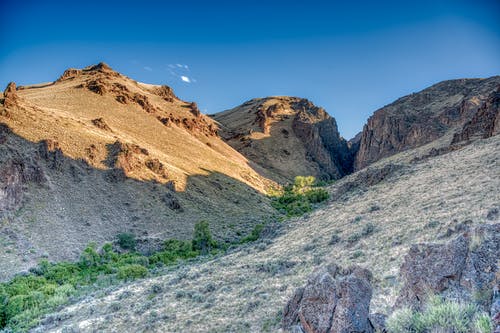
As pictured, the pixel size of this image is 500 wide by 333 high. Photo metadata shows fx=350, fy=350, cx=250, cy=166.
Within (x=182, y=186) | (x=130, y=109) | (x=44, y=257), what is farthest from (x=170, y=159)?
(x=44, y=257)

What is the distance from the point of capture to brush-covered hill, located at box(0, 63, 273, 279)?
100 ft

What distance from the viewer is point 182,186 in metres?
47.8

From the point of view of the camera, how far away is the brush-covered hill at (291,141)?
100312mm

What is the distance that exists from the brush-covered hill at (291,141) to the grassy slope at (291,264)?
213 feet

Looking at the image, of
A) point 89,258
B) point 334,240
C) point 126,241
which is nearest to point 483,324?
point 334,240

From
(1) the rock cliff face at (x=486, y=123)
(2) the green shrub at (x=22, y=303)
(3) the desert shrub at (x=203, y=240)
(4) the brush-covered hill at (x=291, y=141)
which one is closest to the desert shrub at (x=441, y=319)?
(2) the green shrub at (x=22, y=303)

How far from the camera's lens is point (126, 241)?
33562 mm

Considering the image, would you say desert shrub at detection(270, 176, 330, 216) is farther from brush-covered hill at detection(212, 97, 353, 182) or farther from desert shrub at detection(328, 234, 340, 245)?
desert shrub at detection(328, 234, 340, 245)

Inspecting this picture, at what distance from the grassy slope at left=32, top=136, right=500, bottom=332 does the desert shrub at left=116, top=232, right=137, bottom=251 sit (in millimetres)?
12745

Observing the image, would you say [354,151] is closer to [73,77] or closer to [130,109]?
[130,109]

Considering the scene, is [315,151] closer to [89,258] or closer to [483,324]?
[89,258]

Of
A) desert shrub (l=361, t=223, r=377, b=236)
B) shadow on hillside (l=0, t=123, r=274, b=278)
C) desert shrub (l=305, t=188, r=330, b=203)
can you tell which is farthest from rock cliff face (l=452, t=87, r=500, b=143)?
shadow on hillside (l=0, t=123, r=274, b=278)

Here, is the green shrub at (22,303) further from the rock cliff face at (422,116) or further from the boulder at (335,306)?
the rock cliff face at (422,116)

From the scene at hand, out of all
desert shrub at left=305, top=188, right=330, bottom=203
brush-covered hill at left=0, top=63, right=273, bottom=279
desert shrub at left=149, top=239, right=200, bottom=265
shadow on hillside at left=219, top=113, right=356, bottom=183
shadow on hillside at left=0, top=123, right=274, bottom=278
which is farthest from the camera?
shadow on hillside at left=219, top=113, right=356, bottom=183
